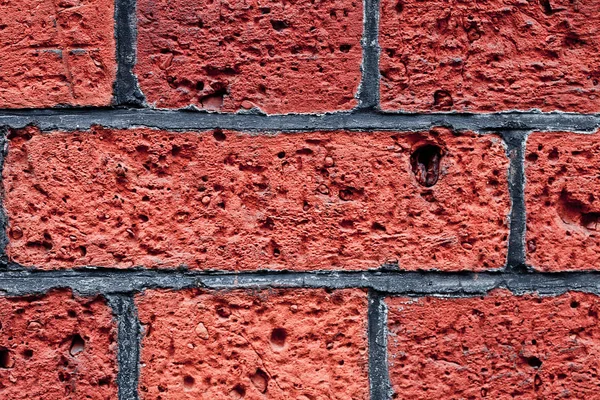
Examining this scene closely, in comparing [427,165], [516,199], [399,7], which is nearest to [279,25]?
[399,7]

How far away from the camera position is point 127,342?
822 millimetres

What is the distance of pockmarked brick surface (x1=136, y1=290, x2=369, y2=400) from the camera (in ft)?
2.70

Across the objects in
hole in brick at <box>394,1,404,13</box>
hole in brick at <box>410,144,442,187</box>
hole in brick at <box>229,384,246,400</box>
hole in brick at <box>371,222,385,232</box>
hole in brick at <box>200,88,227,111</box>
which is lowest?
hole in brick at <box>229,384,246,400</box>

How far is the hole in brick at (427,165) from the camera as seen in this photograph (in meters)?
0.84

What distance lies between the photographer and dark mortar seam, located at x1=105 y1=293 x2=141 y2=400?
82 centimetres

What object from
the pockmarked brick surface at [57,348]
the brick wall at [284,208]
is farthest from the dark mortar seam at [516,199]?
the pockmarked brick surface at [57,348]

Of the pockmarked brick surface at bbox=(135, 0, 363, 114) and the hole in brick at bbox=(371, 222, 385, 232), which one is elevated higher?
the pockmarked brick surface at bbox=(135, 0, 363, 114)

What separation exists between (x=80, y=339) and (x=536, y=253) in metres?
→ 0.66

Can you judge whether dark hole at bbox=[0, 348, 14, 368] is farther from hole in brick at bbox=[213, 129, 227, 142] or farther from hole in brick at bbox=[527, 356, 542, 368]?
hole in brick at bbox=[527, 356, 542, 368]

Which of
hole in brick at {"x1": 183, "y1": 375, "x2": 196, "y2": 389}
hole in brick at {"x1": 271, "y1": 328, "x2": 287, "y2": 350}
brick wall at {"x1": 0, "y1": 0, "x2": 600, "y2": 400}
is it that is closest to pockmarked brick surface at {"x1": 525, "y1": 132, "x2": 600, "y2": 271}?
brick wall at {"x1": 0, "y1": 0, "x2": 600, "y2": 400}

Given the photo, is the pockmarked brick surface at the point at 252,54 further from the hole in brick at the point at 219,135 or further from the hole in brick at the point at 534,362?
the hole in brick at the point at 534,362

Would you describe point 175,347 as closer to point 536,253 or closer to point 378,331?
point 378,331

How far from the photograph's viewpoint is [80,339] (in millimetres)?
829

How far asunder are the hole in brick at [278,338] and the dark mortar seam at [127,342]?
0.19 m
